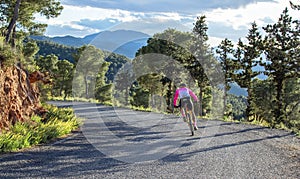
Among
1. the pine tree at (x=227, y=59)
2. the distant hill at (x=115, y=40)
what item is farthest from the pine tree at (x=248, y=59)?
the distant hill at (x=115, y=40)

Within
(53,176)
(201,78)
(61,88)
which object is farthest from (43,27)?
(61,88)

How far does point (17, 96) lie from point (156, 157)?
19.2 ft

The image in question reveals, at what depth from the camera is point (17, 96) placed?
11375 mm

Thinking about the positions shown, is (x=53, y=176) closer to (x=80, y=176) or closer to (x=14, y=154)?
(x=80, y=176)

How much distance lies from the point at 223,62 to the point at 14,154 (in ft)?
96.4

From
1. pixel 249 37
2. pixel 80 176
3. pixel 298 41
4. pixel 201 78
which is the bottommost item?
pixel 80 176

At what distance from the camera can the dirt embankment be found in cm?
1009

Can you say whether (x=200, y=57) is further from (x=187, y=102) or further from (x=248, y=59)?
(x=187, y=102)

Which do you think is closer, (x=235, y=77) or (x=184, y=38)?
(x=235, y=77)

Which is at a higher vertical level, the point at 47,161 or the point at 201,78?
the point at 201,78

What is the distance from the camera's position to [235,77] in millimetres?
33562

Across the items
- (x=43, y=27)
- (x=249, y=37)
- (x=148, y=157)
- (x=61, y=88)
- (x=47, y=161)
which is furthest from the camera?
(x=61, y=88)

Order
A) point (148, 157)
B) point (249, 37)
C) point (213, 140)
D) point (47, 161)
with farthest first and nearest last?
point (249, 37) → point (213, 140) → point (148, 157) → point (47, 161)

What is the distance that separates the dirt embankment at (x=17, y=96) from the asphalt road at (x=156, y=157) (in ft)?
5.67
